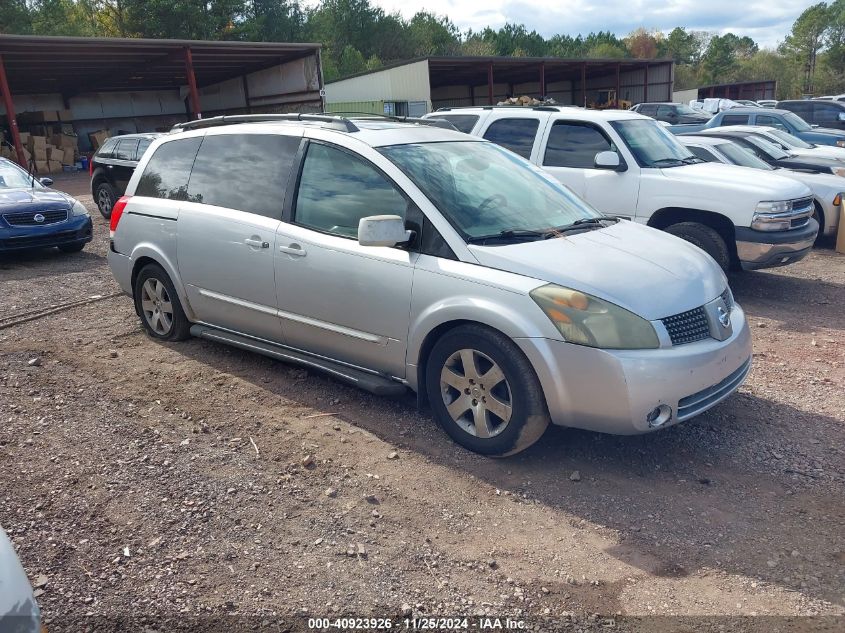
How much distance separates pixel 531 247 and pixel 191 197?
9.42 feet

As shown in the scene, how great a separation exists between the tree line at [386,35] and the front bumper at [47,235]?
34.0m

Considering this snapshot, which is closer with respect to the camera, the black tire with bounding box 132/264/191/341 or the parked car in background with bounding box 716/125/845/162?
the black tire with bounding box 132/264/191/341

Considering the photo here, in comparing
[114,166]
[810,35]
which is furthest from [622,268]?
[810,35]

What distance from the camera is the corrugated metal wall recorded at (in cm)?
2950

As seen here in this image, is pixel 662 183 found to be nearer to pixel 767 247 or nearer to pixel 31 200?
pixel 767 247

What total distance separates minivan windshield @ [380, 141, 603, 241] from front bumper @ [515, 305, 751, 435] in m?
0.90

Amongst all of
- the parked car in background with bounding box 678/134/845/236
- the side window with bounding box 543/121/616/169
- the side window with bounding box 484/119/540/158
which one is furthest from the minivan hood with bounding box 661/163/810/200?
the parked car in background with bounding box 678/134/845/236

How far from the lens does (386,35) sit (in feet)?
214

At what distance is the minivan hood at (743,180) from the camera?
7457mm

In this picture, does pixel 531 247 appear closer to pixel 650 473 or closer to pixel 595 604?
pixel 650 473

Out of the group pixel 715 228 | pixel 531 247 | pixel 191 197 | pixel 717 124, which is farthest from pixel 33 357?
pixel 717 124

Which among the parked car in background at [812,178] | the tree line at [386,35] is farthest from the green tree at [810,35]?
the parked car in background at [812,178]

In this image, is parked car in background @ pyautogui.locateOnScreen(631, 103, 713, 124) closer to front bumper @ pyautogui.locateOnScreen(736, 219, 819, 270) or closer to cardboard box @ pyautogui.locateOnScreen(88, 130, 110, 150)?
front bumper @ pyautogui.locateOnScreen(736, 219, 819, 270)

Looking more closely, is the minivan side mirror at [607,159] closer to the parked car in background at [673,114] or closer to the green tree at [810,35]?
the parked car in background at [673,114]
